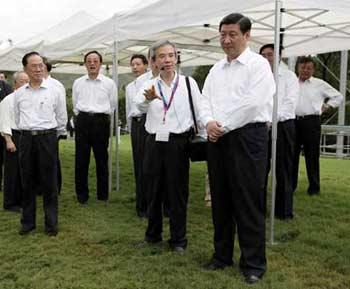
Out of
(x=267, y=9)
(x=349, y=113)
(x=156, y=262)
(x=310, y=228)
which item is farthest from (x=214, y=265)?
(x=349, y=113)

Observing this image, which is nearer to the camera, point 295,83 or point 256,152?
point 256,152

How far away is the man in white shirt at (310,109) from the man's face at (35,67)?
3.58 m

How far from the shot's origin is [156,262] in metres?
4.19

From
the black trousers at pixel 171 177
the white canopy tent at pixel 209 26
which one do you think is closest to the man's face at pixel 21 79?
the white canopy tent at pixel 209 26

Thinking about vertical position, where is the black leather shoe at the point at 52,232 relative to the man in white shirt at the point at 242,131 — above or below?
below

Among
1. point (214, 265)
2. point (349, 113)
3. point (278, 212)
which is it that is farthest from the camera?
point (349, 113)

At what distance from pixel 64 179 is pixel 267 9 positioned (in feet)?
14.8

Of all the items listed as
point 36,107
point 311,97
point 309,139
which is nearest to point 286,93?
point 311,97

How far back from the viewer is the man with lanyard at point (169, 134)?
428 centimetres

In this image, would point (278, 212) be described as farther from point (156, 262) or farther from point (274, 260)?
point (156, 262)

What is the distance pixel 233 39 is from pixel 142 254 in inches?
Result: 79.9

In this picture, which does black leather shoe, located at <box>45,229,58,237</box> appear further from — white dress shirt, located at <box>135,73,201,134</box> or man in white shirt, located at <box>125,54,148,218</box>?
white dress shirt, located at <box>135,73,201,134</box>

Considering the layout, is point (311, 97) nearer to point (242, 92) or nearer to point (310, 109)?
point (310, 109)

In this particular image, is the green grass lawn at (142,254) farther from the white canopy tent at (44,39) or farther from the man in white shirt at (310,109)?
the white canopy tent at (44,39)
